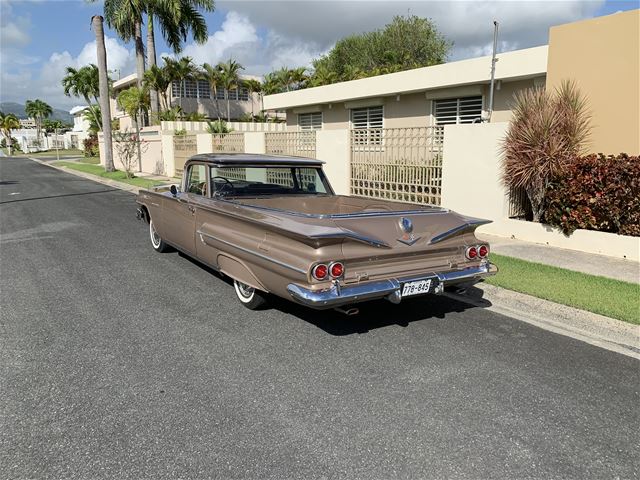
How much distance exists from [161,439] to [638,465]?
271 cm

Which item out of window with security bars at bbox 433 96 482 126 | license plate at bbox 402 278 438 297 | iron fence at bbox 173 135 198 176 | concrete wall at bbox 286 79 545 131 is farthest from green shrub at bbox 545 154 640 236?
iron fence at bbox 173 135 198 176

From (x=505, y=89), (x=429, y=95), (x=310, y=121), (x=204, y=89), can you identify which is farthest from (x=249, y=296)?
(x=204, y=89)

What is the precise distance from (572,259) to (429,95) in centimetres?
899

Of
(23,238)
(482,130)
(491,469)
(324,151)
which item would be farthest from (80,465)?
(324,151)

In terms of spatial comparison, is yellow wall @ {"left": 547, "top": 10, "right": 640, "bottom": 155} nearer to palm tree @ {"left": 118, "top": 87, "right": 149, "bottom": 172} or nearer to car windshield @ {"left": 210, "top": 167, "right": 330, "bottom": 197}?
car windshield @ {"left": 210, "top": 167, "right": 330, "bottom": 197}

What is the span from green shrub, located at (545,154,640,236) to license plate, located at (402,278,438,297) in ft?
15.0

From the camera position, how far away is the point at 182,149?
870 inches

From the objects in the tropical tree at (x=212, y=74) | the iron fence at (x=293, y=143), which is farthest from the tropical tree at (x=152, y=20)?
the iron fence at (x=293, y=143)

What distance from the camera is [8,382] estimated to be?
3639 millimetres

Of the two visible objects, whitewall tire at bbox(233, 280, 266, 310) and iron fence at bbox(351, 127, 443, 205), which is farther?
iron fence at bbox(351, 127, 443, 205)

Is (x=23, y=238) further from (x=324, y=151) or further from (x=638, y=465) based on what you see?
(x=638, y=465)

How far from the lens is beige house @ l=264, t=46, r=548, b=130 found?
12.4 metres

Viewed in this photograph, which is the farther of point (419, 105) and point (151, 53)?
point (151, 53)

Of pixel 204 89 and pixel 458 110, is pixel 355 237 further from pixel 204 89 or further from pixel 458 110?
pixel 204 89
